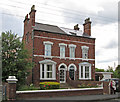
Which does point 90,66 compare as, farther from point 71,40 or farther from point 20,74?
point 20,74

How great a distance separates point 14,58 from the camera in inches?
651

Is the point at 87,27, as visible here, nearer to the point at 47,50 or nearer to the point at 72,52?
the point at 72,52

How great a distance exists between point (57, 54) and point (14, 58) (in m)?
11.2

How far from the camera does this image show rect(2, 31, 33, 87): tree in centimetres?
1596

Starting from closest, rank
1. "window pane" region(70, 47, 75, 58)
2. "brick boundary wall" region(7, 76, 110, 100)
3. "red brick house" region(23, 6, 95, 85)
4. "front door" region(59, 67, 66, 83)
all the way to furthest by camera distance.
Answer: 1. "brick boundary wall" region(7, 76, 110, 100)
2. "red brick house" region(23, 6, 95, 85)
3. "front door" region(59, 67, 66, 83)
4. "window pane" region(70, 47, 75, 58)

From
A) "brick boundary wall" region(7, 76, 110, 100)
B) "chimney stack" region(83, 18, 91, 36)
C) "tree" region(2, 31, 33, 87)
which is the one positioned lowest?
"brick boundary wall" region(7, 76, 110, 100)

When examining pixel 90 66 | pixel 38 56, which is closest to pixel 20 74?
pixel 38 56

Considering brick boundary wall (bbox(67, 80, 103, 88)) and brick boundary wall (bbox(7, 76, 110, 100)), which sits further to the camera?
brick boundary wall (bbox(67, 80, 103, 88))

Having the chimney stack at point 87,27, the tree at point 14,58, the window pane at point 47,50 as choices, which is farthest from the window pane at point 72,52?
the tree at point 14,58

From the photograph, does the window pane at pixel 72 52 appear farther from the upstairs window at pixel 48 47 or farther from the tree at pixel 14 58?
the tree at pixel 14 58

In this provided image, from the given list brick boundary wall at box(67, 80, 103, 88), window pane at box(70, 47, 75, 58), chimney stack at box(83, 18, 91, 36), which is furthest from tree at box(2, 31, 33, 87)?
Result: chimney stack at box(83, 18, 91, 36)

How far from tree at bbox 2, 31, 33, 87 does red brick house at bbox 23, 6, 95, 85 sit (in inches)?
295

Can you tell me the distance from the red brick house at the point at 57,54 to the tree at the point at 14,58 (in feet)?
24.6

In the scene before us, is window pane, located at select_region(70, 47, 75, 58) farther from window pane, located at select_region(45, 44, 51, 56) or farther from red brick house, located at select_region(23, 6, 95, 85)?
window pane, located at select_region(45, 44, 51, 56)
